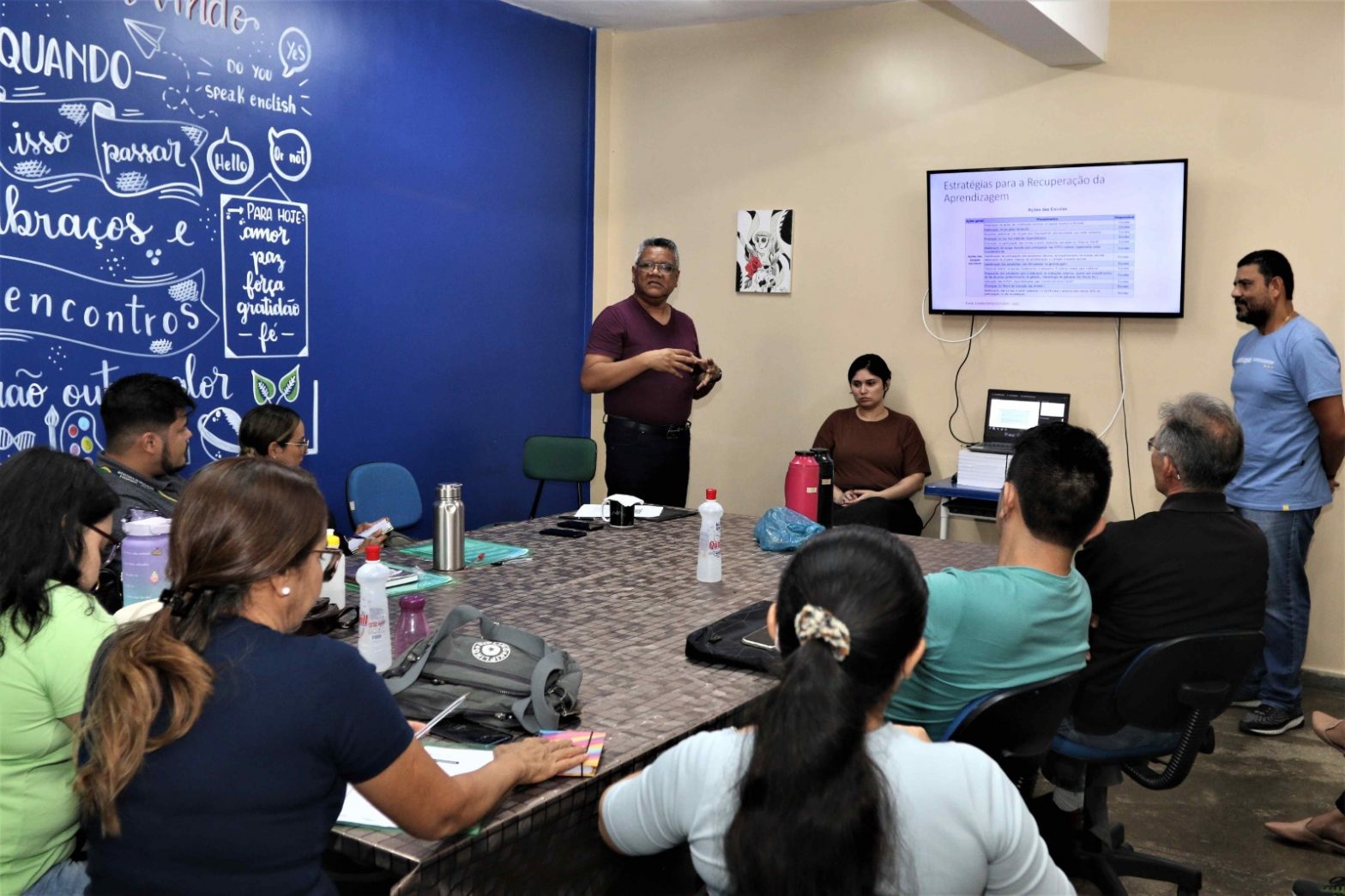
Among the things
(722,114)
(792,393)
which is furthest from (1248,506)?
(722,114)

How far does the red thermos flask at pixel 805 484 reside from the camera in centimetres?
358

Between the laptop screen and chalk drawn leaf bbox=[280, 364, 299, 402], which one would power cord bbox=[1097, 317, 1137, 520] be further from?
chalk drawn leaf bbox=[280, 364, 299, 402]

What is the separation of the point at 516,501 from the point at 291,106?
2.20 metres

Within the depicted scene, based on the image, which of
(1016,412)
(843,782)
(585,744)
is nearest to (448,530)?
(585,744)

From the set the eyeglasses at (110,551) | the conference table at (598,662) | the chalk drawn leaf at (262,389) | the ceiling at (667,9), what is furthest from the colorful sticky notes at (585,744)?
the ceiling at (667,9)

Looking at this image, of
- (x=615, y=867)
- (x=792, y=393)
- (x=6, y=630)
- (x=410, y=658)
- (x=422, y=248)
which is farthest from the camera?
(x=792, y=393)

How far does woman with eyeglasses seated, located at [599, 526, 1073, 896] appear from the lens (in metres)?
1.19

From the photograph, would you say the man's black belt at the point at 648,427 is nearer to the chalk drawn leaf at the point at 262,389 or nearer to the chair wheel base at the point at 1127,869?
the chalk drawn leaf at the point at 262,389

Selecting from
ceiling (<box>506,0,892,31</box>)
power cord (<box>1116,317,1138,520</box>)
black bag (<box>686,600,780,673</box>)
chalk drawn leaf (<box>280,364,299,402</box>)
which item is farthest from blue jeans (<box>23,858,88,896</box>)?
ceiling (<box>506,0,892,31</box>)

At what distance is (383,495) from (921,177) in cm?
278

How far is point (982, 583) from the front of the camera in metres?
2.00

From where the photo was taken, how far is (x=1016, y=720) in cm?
196

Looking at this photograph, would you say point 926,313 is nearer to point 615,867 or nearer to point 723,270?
point 723,270

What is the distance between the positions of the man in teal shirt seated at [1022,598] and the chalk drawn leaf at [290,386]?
3.05 metres
